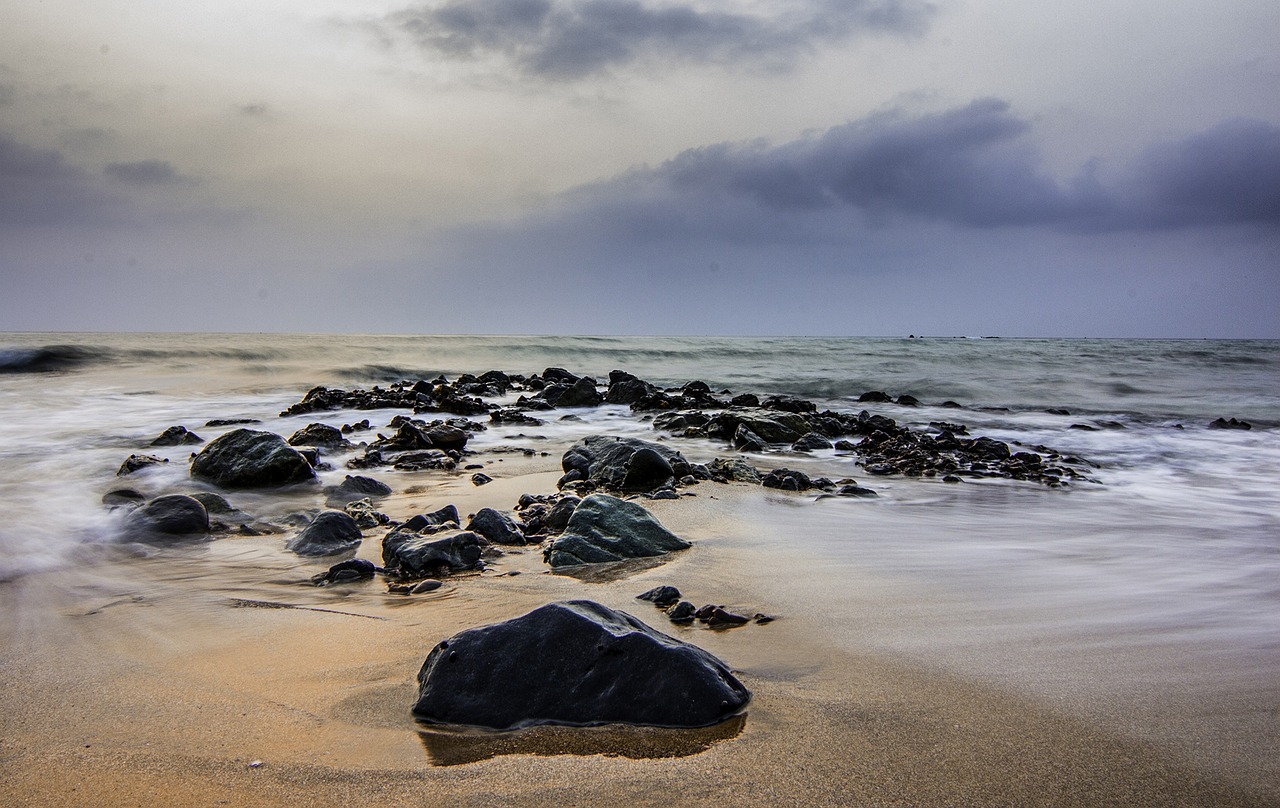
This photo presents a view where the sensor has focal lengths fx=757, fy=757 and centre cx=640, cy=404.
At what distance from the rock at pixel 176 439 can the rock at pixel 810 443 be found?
6.65 meters

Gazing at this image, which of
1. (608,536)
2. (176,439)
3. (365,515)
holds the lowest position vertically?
(176,439)

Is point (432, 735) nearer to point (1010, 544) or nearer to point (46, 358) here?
point (1010, 544)

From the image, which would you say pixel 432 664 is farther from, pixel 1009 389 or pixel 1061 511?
pixel 1009 389

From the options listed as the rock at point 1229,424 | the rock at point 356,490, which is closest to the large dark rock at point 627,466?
the rock at point 356,490

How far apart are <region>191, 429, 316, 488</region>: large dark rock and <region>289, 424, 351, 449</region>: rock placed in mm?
1768

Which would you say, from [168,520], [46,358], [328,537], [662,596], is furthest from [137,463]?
[46,358]

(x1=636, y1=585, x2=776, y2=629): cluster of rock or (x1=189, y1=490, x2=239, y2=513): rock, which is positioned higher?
(x1=636, y1=585, x2=776, y2=629): cluster of rock

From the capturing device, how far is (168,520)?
14.1 ft

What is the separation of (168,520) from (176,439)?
15.1 ft

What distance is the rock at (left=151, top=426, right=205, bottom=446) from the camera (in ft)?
26.7

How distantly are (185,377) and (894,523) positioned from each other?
1935 cm

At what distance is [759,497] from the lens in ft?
18.2

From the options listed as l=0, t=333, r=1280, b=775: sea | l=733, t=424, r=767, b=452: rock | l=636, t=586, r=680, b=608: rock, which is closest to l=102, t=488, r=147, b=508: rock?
l=0, t=333, r=1280, b=775: sea

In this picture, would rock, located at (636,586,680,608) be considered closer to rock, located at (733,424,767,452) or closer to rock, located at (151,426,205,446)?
rock, located at (733,424,767,452)
